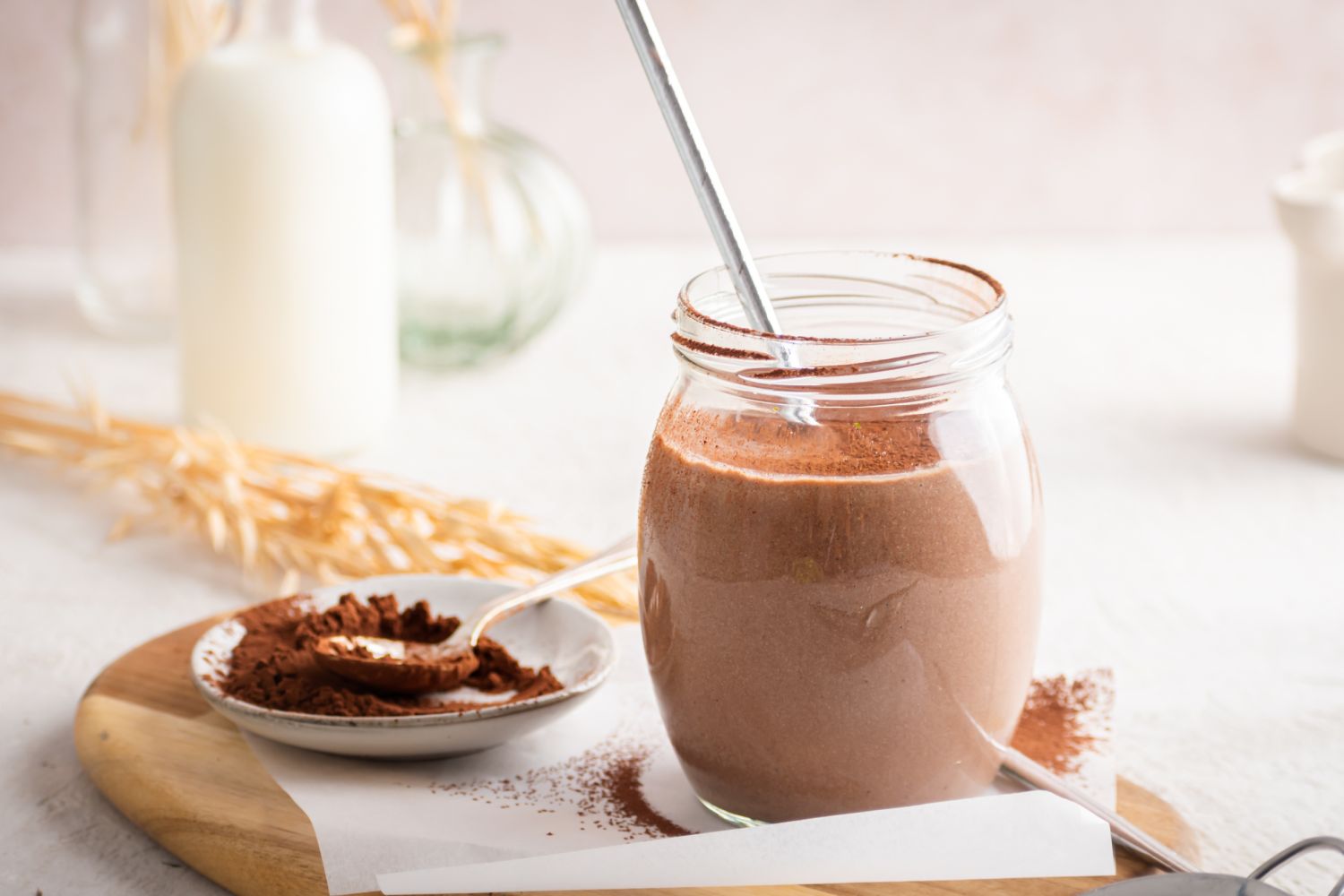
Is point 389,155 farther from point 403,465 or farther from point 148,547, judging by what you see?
point 148,547

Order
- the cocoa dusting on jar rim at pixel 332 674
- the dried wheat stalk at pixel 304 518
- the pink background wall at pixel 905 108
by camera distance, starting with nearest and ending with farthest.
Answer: the cocoa dusting on jar rim at pixel 332 674, the dried wheat stalk at pixel 304 518, the pink background wall at pixel 905 108

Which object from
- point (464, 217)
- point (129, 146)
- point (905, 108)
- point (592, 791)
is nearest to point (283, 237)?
point (464, 217)

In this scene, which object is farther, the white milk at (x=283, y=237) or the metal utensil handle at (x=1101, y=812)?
the white milk at (x=283, y=237)

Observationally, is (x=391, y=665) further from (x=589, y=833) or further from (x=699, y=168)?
(x=699, y=168)

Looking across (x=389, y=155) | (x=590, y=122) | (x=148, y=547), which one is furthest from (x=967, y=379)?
(x=590, y=122)

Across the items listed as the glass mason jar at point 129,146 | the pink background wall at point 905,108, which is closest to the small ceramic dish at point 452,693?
the glass mason jar at point 129,146

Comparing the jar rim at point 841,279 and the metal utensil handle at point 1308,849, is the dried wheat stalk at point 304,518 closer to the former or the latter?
the jar rim at point 841,279
